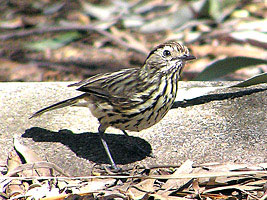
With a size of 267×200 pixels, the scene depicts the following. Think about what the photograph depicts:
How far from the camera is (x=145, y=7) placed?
34.0 feet

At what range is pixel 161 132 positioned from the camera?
18.0ft

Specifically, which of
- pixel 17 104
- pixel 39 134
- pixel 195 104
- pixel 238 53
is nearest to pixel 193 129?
pixel 195 104

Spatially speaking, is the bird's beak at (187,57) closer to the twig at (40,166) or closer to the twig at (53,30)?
the twig at (40,166)

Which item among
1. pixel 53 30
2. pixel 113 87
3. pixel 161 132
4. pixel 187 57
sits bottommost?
pixel 161 132

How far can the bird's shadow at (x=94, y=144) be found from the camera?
17.0 ft

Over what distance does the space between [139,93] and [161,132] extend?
0.59m

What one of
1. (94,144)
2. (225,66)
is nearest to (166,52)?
(94,144)

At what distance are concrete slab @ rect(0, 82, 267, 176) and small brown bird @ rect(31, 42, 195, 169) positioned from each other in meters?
0.31

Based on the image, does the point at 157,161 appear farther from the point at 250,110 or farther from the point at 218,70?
the point at 218,70

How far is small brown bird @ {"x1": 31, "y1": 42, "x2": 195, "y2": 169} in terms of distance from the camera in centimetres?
504

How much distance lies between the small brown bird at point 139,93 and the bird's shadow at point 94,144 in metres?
0.20

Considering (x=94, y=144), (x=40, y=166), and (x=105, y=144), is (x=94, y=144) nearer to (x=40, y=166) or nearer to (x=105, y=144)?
(x=105, y=144)

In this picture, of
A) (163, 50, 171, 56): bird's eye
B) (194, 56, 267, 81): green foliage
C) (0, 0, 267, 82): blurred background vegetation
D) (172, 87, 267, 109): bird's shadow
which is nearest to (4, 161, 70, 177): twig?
(163, 50, 171, 56): bird's eye

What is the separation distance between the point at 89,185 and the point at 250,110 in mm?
1936
